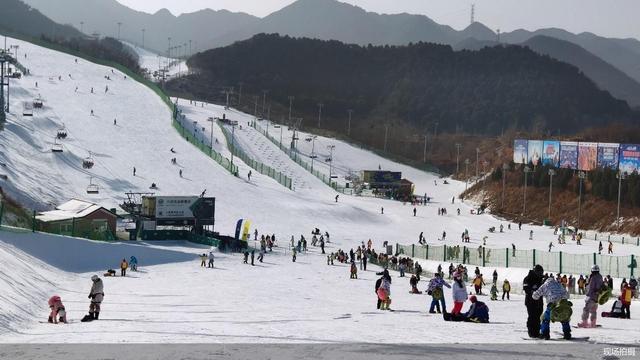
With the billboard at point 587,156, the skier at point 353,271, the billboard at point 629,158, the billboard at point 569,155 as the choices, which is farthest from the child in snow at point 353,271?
the billboard at point 569,155

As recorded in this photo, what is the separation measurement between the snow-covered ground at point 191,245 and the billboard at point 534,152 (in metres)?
7.39

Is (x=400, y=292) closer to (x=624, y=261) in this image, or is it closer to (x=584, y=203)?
(x=624, y=261)

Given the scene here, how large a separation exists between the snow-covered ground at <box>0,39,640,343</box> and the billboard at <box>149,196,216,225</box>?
2143mm

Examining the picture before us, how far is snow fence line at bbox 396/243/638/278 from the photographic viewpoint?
2916 cm

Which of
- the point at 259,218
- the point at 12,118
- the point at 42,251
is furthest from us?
the point at 12,118

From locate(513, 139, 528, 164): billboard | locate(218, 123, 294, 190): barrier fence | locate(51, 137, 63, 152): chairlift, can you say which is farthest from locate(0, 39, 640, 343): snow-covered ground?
locate(513, 139, 528, 164): billboard

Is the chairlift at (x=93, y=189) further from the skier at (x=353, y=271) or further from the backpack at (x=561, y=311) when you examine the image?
the backpack at (x=561, y=311)

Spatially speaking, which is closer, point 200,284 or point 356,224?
point 200,284

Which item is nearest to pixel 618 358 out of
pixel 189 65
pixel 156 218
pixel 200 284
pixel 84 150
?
pixel 200 284

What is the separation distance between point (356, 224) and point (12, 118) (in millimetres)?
27277

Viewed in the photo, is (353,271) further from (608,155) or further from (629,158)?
(608,155)

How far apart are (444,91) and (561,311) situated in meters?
175

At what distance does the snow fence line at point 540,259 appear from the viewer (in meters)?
29.2

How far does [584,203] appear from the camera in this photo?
71.1 metres
